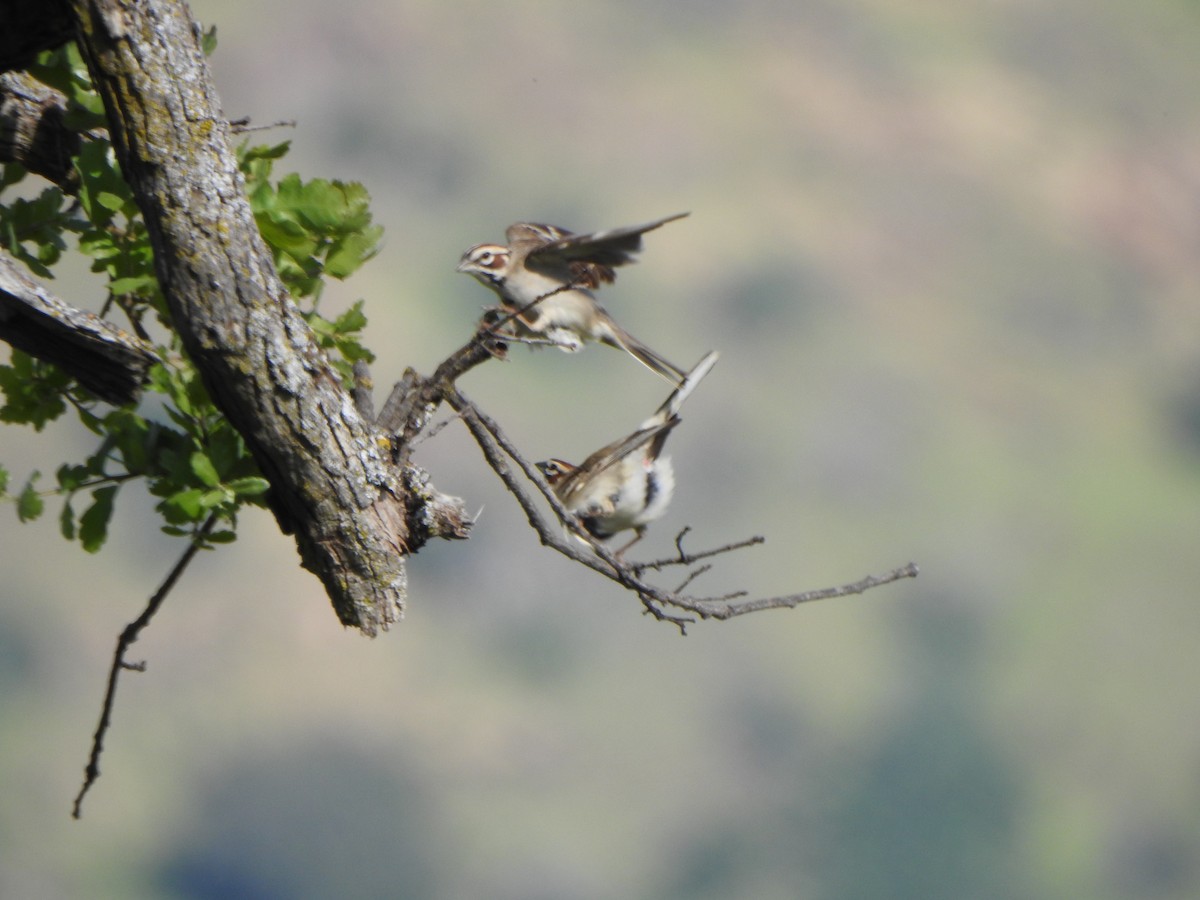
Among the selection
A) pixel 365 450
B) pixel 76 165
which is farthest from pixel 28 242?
pixel 365 450

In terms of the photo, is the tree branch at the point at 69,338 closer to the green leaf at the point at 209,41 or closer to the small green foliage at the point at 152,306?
the small green foliage at the point at 152,306

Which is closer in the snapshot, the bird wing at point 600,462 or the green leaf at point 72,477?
the green leaf at point 72,477

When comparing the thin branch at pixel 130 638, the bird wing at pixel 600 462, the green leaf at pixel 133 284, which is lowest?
the thin branch at pixel 130 638

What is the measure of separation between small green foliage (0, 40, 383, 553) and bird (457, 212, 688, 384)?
6.00ft

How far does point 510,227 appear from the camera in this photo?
659 cm

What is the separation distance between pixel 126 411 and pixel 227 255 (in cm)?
77

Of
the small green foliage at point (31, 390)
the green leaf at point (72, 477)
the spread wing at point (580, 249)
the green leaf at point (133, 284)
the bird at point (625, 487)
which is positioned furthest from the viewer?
the bird at point (625, 487)

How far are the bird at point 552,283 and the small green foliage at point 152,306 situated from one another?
1827 mm

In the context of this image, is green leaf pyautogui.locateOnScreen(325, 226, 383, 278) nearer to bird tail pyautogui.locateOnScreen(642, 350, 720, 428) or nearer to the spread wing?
the spread wing

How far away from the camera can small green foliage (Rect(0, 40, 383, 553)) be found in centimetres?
338

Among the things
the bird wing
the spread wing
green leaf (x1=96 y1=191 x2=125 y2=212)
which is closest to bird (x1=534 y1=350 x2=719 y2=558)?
the bird wing

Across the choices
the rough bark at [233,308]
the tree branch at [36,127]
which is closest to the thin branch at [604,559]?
the rough bark at [233,308]

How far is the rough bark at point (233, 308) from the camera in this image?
2.94 m

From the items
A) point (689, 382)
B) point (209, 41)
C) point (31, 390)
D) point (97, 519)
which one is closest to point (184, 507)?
point (97, 519)
